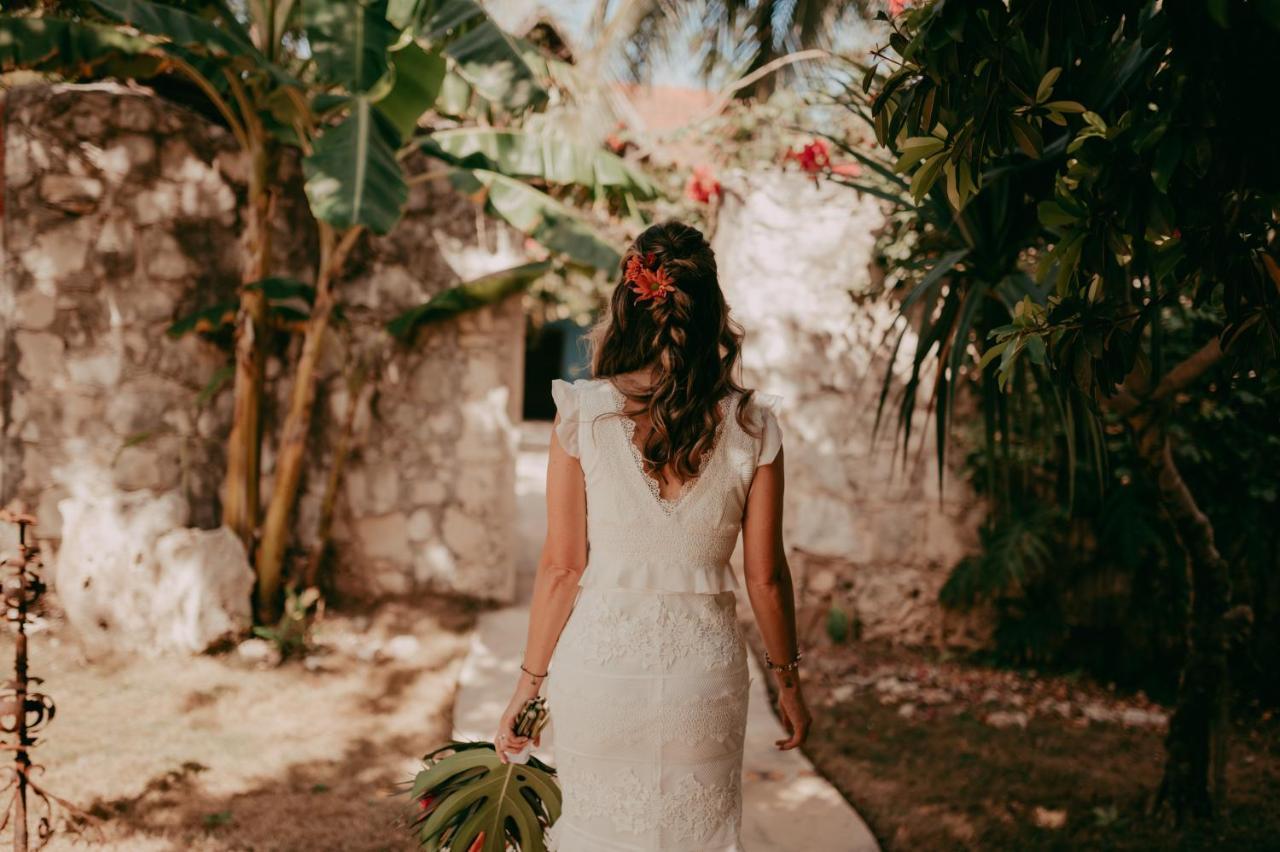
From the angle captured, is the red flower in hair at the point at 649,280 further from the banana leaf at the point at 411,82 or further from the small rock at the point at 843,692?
the small rock at the point at 843,692

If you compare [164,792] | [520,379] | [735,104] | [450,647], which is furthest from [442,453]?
[735,104]

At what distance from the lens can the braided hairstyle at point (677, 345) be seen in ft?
7.02

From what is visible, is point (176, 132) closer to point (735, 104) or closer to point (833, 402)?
point (735, 104)

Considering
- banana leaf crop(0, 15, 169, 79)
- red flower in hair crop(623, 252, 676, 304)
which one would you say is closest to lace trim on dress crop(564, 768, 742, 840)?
red flower in hair crop(623, 252, 676, 304)

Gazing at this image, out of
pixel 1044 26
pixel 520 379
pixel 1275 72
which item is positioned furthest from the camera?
pixel 520 379

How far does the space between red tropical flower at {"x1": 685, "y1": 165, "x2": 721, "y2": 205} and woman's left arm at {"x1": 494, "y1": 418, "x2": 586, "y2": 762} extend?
15.3 ft

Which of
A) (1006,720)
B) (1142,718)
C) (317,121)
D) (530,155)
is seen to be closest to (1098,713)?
(1142,718)

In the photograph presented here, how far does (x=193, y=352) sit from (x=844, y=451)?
4.12 metres

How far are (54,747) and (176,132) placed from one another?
356cm

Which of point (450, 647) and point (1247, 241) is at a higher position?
point (1247, 241)

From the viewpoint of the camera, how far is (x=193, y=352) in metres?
5.91

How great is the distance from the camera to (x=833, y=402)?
6.11m

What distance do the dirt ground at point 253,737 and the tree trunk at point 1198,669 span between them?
291 cm

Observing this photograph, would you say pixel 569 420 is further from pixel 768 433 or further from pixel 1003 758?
pixel 1003 758
